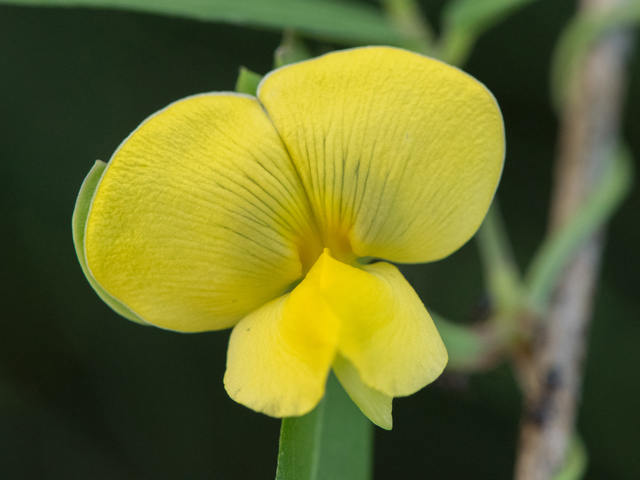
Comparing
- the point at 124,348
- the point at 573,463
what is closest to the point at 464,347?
the point at 573,463

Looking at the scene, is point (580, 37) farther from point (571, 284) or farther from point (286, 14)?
point (286, 14)

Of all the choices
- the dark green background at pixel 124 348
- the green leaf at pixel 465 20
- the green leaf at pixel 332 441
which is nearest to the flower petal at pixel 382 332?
the green leaf at pixel 332 441

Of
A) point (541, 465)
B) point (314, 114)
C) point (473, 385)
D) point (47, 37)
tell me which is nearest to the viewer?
point (314, 114)

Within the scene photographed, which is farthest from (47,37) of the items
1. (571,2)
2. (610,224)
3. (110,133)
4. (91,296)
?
(610,224)

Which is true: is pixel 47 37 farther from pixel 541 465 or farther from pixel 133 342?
pixel 541 465

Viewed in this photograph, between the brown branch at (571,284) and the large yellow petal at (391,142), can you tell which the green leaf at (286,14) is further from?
the brown branch at (571,284)

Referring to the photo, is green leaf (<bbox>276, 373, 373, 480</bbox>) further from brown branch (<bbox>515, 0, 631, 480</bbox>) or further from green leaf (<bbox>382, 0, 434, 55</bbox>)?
green leaf (<bbox>382, 0, 434, 55</bbox>)
